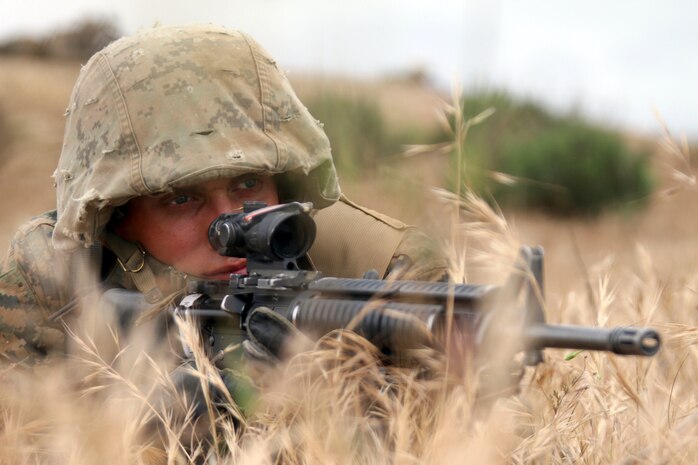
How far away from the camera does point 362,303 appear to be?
7.98 ft

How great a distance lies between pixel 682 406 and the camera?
2.87m

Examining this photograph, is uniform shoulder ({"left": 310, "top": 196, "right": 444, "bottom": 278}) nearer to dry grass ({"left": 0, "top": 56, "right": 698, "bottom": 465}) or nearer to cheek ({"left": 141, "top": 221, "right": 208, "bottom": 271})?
cheek ({"left": 141, "top": 221, "right": 208, "bottom": 271})

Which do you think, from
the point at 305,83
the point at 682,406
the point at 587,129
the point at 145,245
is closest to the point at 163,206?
the point at 145,245

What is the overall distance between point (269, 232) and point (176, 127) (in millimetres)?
773

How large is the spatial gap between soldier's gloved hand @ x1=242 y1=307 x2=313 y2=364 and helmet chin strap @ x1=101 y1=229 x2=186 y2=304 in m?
0.74

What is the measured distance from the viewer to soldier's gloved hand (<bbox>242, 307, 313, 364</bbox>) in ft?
8.28

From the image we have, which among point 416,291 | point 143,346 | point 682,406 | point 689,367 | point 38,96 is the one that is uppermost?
point 416,291

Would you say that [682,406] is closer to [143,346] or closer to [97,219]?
[143,346]

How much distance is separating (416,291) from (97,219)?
141 centimetres

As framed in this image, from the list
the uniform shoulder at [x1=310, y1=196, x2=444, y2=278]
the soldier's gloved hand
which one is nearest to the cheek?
the uniform shoulder at [x1=310, y1=196, x2=444, y2=278]

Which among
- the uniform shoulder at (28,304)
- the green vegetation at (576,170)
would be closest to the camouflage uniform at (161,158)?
the uniform shoulder at (28,304)

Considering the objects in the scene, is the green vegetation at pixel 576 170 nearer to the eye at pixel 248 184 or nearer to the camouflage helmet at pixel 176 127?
the camouflage helmet at pixel 176 127

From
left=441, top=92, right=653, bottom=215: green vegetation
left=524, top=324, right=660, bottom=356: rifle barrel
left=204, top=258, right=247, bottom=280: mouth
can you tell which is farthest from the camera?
left=441, top=92, right=653, bottom=215: green vegetation

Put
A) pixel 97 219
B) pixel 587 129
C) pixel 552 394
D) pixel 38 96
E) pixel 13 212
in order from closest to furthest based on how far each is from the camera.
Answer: pixel 552 394, pixel 97 219, pixel 13 212, pixel 587 129, pixel 38 96
